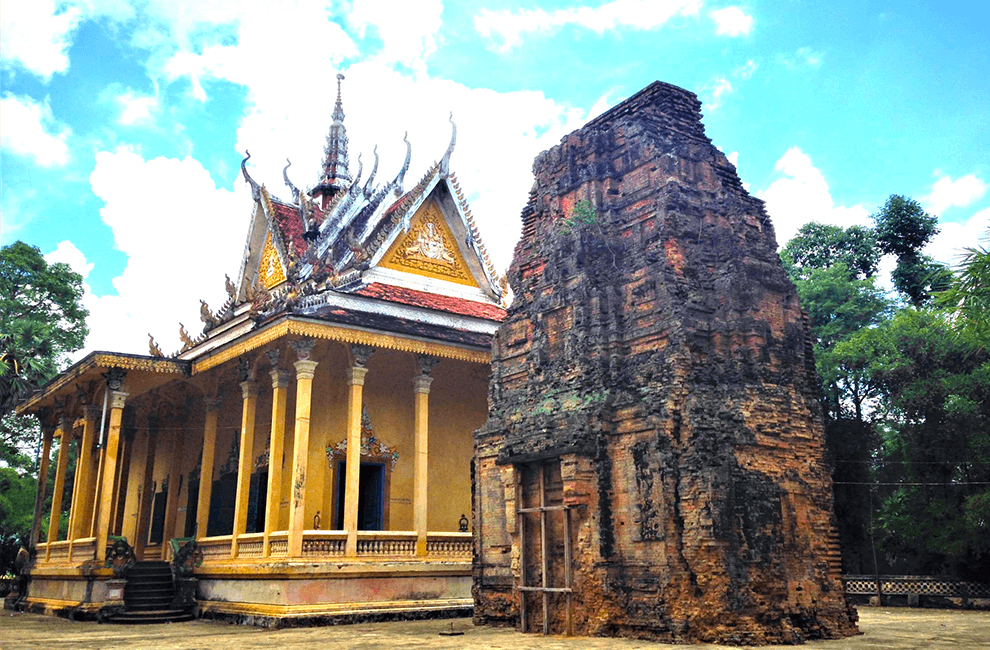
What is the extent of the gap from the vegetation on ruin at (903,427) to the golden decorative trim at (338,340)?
8.94 meters

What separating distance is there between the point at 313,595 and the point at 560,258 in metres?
6.36

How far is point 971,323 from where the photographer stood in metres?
11.4

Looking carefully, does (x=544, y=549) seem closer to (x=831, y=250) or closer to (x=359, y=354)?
(x=359, y=354)

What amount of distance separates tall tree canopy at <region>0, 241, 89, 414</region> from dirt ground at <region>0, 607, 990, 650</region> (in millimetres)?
11887

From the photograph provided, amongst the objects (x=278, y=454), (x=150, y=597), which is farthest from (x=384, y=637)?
(x=150, y=597)

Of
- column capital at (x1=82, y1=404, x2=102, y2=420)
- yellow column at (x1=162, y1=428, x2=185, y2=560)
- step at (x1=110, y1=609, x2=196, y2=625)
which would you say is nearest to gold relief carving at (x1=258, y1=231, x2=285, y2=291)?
yellow column at (x1=162, y1=428, x2=185, y2=560)

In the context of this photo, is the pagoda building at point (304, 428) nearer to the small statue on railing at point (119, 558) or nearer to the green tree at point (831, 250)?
the small statue on railing at point (119, 558)

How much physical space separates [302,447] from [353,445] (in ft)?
2.71

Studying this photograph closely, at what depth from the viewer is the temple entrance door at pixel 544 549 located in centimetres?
938

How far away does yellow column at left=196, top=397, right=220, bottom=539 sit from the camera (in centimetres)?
1617

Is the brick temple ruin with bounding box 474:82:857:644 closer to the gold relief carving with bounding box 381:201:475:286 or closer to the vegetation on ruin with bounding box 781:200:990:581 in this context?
the gold relief carving with bounding box 381:201:475:286

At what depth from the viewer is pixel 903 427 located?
19.4 metres

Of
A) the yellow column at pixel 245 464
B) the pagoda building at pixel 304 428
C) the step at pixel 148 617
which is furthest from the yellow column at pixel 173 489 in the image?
the yellow column at pixel 245 464

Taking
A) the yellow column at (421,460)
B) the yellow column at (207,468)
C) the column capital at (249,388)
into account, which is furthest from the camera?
the yellow column at (207,468)
